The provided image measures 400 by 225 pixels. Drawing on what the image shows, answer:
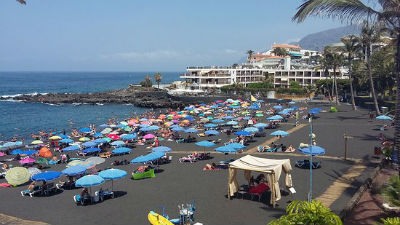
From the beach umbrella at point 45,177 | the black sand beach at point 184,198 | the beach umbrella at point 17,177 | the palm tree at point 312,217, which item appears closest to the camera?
the palm tree at point 312,217

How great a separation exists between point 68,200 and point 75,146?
13344 millimetres

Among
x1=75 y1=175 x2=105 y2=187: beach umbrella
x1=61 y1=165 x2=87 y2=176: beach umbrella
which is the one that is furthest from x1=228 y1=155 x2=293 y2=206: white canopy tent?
x1=61 y1=165 x2=87 y2=176: beach umbrella

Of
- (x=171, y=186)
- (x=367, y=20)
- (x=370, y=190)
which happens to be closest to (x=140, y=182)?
(x=171, y=186)

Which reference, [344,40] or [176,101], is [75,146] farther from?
[176,101]

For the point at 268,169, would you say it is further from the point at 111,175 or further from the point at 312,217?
the point at 312,217

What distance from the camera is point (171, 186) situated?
20.7m

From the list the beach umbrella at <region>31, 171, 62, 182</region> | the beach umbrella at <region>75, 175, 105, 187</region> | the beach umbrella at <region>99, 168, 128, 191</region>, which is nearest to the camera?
the beach umbrella at <region>75, 175, 105, 187</region>

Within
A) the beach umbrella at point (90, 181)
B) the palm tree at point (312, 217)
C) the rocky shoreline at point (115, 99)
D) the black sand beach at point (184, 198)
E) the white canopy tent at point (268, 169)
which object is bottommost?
the rocky shoreline at point (115, 99)

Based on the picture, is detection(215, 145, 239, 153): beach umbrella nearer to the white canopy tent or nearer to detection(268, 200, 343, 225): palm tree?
the white canopy tent

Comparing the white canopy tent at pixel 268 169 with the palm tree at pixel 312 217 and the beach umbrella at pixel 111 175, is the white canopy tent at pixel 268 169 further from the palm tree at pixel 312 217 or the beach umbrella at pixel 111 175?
the palm tree at pixel 312 217

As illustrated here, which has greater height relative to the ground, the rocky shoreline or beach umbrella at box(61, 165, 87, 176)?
beach umbrella at box(61, 165, 87, 176)

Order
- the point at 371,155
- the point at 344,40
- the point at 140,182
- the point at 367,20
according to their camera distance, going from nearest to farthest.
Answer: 1. the point at 367,20
2. the point at 140,182
3. the point at 371,155
4. the point at 344,40

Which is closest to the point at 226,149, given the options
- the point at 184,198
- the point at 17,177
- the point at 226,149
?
the point at 226,149

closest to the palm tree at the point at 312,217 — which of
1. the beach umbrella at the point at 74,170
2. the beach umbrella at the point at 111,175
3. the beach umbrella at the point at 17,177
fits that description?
the beach umbrella at the point at 111,175
